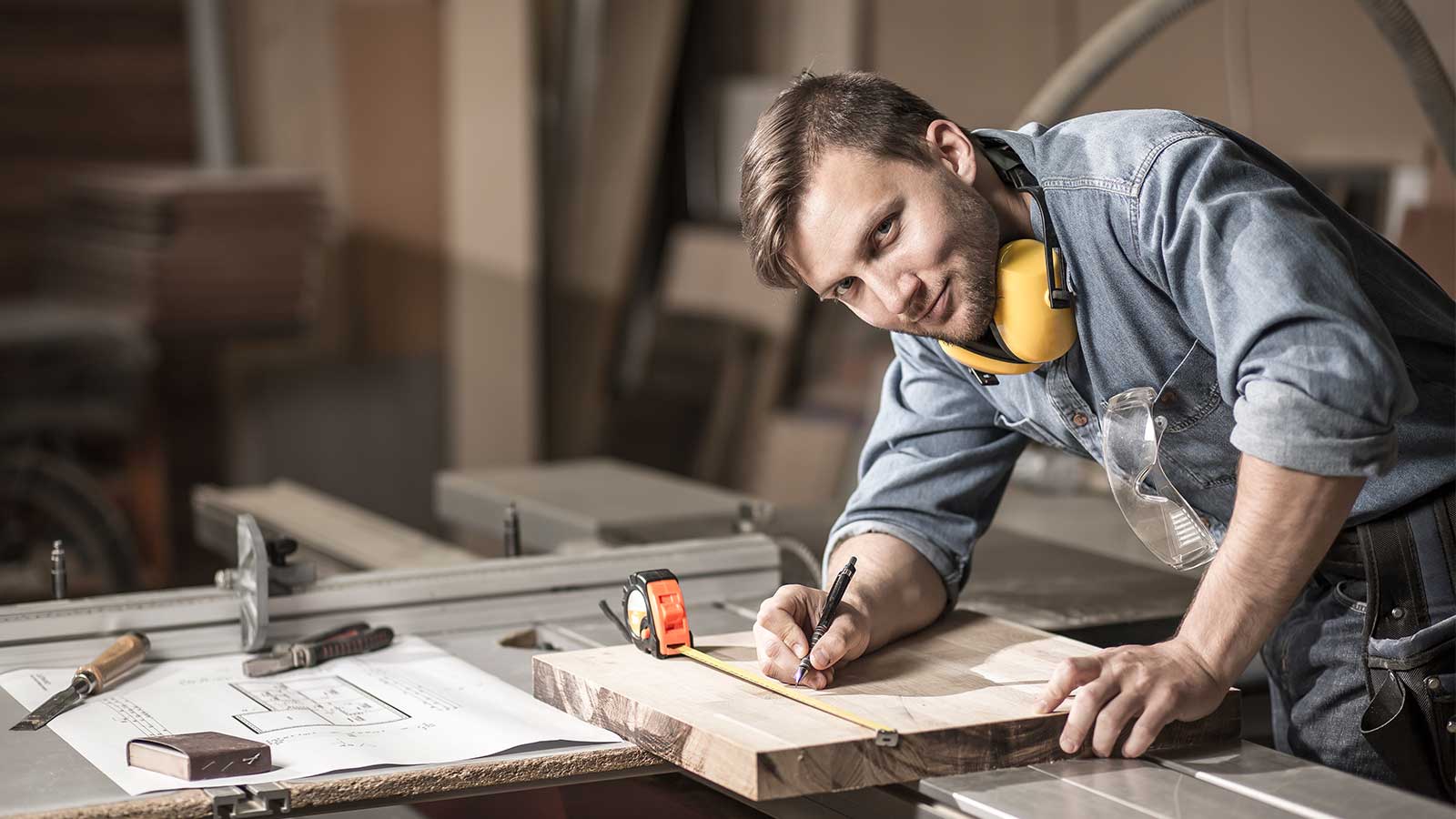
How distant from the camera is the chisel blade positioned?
1.38 meters

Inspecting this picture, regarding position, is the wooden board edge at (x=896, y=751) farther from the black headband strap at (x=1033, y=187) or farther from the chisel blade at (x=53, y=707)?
the chisel blade at (x=53, y=707)

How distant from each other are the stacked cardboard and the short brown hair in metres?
2.76

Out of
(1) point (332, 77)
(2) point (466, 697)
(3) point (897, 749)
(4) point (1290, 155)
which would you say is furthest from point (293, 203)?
(3) point (897, 749)

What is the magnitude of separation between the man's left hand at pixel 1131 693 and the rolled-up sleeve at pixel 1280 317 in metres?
0.18

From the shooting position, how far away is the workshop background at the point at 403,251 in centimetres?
396

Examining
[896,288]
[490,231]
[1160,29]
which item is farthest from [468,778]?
[490,231]

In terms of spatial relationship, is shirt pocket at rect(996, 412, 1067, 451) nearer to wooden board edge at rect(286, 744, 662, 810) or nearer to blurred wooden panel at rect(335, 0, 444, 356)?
wooden board edge at rect(286, 744, 662, 810)

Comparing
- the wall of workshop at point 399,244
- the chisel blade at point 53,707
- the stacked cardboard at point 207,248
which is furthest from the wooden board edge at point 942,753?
the wall of workshop at point 399,244

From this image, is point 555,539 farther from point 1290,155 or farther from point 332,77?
point 332,77

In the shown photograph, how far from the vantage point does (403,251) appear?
16.0 ft

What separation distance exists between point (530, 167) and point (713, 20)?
80 cm

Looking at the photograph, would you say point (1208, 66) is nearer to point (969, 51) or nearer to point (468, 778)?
point (969, 51)

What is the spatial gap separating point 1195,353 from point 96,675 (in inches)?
42.0

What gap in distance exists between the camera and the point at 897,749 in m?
1.18
